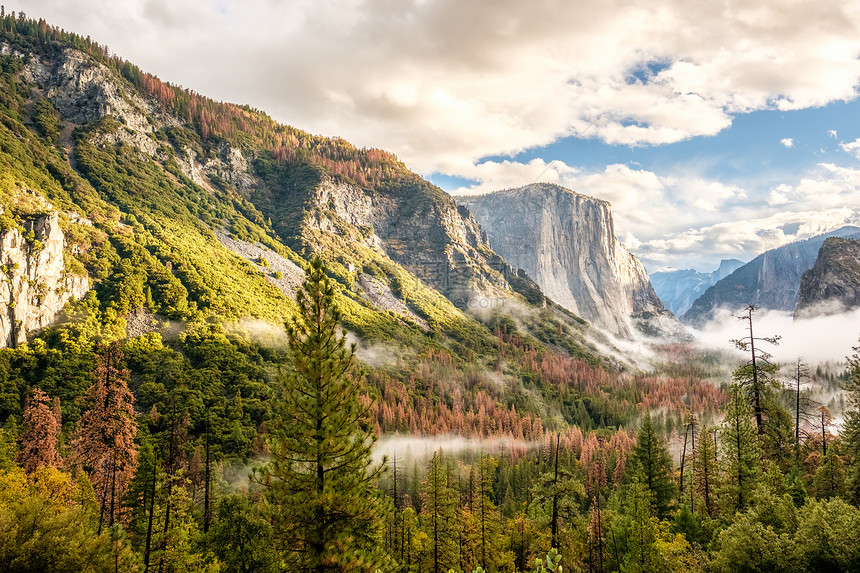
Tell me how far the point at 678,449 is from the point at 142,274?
542 feet

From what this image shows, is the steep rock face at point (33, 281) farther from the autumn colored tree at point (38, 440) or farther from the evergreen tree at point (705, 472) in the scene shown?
the evergreen tree at point (705, 472)

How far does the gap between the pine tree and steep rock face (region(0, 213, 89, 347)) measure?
10996 centimetres

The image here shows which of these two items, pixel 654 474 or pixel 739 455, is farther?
pixel 654 474

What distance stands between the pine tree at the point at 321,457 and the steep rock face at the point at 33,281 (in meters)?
110

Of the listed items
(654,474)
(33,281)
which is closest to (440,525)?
(654,474)

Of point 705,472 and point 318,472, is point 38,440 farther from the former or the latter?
point 705,472

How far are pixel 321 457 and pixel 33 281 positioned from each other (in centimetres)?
12083

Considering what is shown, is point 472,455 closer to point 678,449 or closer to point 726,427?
point 678,449

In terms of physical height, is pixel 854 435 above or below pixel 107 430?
above

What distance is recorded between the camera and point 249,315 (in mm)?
143375

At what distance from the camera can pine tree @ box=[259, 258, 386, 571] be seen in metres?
17.1

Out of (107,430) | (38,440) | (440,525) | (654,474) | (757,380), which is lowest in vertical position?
(440,525)

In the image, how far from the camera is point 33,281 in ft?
331

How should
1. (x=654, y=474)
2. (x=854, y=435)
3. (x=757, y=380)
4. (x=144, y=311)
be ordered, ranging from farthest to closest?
(x=144, y=311) → (x=654, y=474) → (x=757, y=380) → (x=854, y=435)
